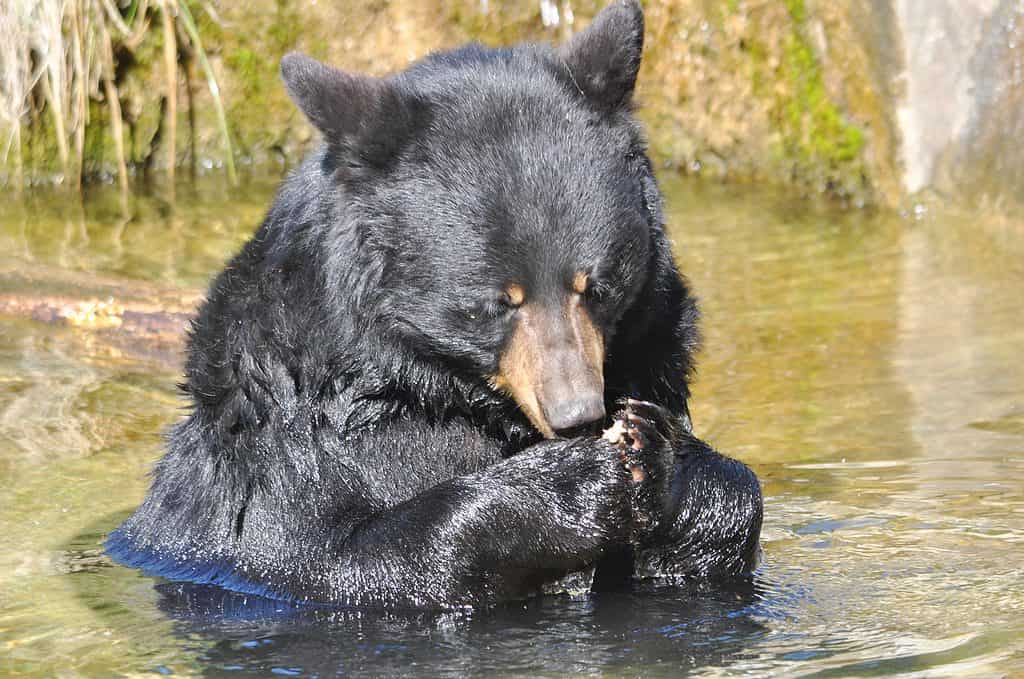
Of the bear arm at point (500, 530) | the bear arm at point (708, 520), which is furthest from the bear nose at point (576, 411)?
the bear arm at point (708, 520)

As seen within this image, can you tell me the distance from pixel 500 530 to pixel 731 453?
2.35 meters

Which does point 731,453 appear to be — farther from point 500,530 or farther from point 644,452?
point 500,530

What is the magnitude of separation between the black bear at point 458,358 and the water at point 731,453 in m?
0.19

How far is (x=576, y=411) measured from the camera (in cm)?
445

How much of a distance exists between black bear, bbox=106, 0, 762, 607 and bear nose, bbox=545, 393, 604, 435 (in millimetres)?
18

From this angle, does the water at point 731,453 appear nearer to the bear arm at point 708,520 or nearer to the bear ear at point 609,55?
the bear arm at point 708,520

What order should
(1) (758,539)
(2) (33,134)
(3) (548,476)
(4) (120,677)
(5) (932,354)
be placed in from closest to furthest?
1. (4) (120,677)
2. (3) (548,476)
3. (1) (758,539)
4. (5) (932,354)
5. (2) (33,134)

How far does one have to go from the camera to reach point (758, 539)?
510 cm

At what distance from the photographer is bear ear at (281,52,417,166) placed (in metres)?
4.62

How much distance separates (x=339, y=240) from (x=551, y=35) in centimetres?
821

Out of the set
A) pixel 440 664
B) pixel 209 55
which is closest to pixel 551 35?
pixel 209 55

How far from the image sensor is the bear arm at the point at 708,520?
498cm

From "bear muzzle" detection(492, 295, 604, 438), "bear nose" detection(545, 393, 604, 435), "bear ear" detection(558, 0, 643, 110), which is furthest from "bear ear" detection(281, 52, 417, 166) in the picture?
"bear nose" detection(545, 393, 604, 435)

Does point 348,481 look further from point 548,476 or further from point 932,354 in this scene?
point 932,354
